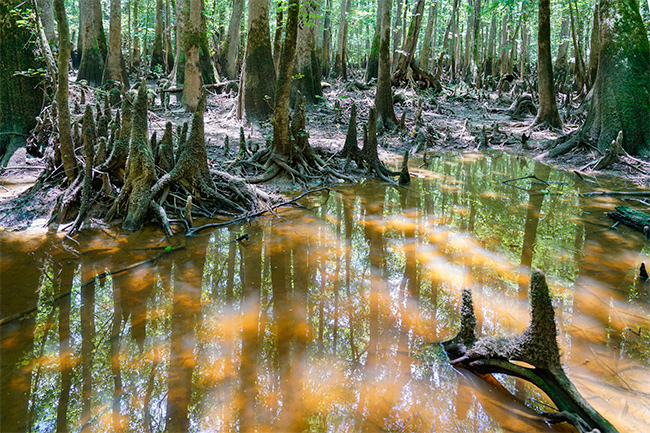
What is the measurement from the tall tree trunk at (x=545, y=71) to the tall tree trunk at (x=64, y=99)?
11.7 meters

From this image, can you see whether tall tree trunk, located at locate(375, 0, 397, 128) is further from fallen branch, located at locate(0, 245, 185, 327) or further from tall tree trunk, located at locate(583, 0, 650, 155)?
fallen branch, located at locate(0, 245, 185, 327)

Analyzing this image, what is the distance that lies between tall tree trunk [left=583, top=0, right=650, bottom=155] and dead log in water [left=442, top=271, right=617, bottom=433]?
9.02m

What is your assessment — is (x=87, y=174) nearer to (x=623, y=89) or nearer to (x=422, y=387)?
(x=422, y=387)

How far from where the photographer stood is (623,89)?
9641mm

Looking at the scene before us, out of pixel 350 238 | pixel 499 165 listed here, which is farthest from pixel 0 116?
pixel 499 165

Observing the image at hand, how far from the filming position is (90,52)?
14891mm

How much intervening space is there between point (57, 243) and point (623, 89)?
11380mm

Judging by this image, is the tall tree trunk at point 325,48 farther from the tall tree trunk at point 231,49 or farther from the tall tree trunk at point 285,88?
the tall tree trunk at point 285,88

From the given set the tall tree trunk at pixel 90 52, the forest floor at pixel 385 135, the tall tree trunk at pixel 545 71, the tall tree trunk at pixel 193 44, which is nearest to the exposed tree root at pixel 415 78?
the forest floor at pixel 385 135

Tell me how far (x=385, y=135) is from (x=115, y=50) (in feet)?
28.9

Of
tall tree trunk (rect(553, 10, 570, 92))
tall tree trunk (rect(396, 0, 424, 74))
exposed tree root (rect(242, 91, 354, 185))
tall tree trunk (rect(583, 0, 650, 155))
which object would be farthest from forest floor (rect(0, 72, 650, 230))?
tall tree trunk (rect(553, 10, 570, 92))

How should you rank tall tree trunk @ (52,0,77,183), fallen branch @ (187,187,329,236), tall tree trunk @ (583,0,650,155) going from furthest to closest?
1. tall tree trunk @ (583,0,650,155)
2. fallen branch @ (187,187,329,236)
3. tall tree trunk @ (52,0,77,183)

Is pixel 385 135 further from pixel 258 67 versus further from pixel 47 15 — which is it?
pixel 47 15

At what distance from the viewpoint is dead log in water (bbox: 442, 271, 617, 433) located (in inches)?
99.9
